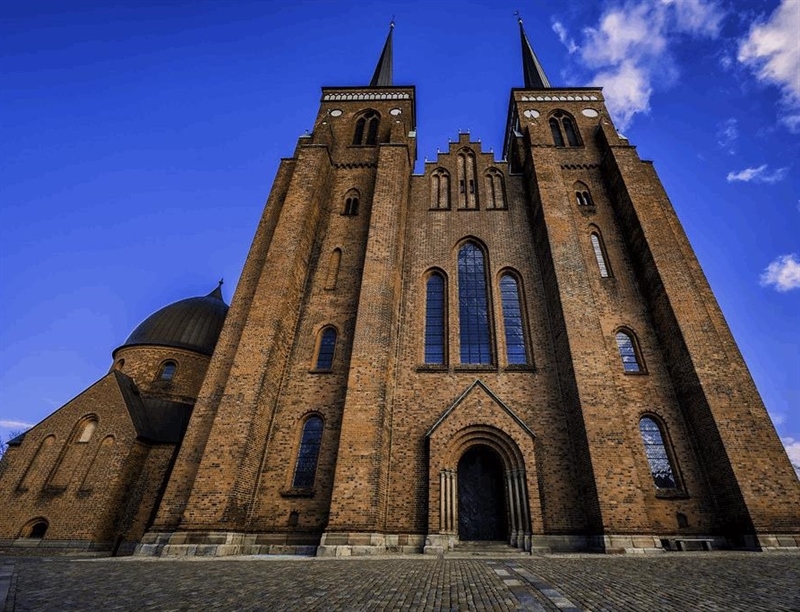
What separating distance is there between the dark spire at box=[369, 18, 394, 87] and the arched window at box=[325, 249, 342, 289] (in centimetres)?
1670

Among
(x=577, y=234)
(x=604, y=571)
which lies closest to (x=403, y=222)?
(x=577, y=234)

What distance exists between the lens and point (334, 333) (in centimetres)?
1596

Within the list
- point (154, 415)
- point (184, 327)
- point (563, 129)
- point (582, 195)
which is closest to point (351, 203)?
point (582, 195)

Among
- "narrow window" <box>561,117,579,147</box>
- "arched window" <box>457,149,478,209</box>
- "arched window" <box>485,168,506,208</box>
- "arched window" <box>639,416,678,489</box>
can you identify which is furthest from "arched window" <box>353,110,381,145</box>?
"arched window" <box>639,416,678,489</box>

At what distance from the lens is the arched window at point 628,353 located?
14805 millimetres

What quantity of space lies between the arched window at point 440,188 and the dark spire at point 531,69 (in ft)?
41.7

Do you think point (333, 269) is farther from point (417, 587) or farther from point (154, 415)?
point (417, 587)

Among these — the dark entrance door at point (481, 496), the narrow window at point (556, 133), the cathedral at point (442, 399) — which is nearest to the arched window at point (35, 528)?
the cathedral at point (442, 399)

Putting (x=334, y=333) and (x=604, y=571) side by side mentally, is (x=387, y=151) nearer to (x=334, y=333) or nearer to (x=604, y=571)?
(x=334, y=333)

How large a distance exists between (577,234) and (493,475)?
1015 centimetres

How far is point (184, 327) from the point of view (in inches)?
950

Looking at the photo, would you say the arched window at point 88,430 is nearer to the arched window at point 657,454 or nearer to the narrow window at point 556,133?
the arched window at point 657,454

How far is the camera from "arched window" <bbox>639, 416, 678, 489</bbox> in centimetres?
1281

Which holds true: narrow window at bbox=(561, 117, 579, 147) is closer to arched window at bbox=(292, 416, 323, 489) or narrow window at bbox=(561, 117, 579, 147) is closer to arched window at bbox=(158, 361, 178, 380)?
arched window at bbox=(292, 416, 323, 489)
